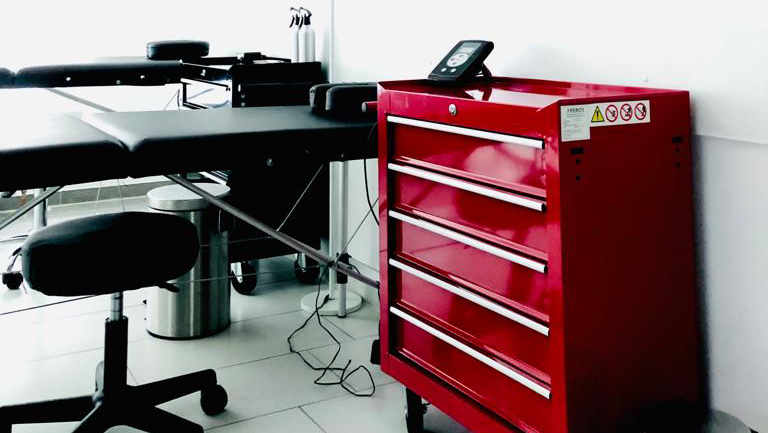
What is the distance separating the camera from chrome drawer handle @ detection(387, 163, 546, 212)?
1495 millimetres

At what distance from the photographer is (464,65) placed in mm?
2045

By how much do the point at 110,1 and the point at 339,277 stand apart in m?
2.57

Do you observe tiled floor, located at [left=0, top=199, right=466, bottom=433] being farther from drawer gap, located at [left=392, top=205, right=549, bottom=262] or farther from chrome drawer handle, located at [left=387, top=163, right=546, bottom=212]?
chrome drawer handle, located at [left=387, top=163, right=546, bottom=212]

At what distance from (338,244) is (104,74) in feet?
3.83

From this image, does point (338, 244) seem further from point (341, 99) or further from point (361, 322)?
point (341, 99)

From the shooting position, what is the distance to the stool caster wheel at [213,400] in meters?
2.15

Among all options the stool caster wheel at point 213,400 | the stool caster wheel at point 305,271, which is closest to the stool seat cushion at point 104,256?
the stool caster wheel at point 213,400

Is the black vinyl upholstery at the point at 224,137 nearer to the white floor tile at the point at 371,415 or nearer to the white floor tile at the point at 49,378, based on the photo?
the white floor tile at the point at 371,415

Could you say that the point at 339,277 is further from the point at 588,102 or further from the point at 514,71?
the point at 588,102

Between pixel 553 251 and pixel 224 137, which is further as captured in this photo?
pixel 224 137

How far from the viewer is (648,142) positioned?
156 cm

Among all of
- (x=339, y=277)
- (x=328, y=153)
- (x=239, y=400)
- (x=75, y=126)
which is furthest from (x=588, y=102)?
(x=339, y=277)

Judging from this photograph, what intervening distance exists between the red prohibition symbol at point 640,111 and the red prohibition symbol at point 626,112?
20 millimetres

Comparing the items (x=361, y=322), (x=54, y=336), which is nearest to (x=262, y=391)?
(x=361, y=322)
